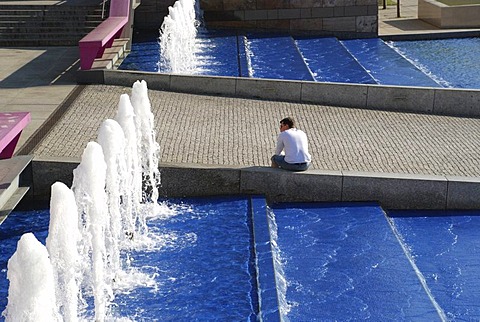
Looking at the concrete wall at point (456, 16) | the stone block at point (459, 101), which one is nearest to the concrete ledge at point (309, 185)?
the stone block at point (459, 101)

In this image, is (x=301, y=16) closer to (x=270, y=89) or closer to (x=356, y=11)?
(x=356, y=11)

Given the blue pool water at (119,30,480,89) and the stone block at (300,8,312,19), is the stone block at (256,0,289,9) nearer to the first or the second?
the stone block at (300,8,312,19)

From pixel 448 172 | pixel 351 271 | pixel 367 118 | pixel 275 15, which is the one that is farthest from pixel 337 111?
pixel 275 15

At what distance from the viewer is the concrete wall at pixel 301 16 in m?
25.2

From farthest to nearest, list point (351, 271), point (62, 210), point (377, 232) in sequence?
point (377, 232), point (351, 271), point (62, 210)

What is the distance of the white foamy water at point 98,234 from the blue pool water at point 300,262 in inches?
11.5

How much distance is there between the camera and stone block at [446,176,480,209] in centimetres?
1269

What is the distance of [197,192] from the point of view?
13.0m

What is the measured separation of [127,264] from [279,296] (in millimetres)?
1847

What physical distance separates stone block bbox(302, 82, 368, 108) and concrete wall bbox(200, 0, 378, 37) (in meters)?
8.34

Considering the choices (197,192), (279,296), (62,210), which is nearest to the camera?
(62,210)

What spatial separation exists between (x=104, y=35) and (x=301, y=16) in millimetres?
8060

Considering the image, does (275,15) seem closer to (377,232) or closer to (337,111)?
(337,111)

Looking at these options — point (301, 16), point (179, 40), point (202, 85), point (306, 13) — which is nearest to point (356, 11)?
point (306, 13)
